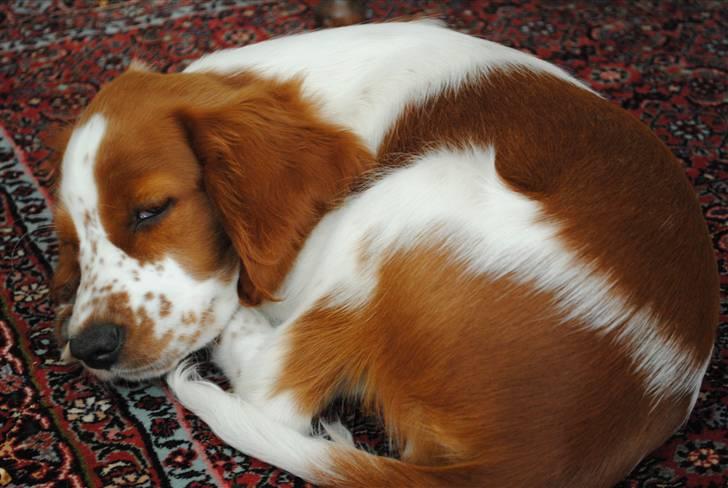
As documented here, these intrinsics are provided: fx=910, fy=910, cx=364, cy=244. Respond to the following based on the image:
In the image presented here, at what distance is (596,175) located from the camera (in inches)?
66.7

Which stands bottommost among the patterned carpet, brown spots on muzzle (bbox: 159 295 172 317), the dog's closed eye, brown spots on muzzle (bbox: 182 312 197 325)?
the patterned carpet

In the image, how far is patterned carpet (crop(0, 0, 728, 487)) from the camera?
177 centimetres

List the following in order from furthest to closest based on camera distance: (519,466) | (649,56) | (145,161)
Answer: (649,56), (145,161), (519,466)

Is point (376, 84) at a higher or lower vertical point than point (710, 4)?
higher

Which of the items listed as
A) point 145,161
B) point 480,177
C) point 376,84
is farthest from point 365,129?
point 145,161

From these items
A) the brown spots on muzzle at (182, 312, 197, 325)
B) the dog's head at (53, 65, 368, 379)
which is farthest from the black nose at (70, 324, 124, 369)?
the brown spots on muzzle at (182, 312, 197, 325)

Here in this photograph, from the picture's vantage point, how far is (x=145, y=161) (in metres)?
1.77

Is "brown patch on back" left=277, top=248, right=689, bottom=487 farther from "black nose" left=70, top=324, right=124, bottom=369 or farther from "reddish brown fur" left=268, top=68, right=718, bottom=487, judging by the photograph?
"black nose" left=70, top=324, right=124, bottom=369

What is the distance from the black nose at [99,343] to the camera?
1.75 m

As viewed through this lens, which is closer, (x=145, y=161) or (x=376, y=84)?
(x=145, y=161)

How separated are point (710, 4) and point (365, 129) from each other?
254 centimetres

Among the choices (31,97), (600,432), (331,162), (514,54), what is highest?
(514,54)

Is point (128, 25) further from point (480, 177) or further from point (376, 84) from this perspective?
point (480, 177)

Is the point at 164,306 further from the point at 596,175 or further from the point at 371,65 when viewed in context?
the point at 596,175
